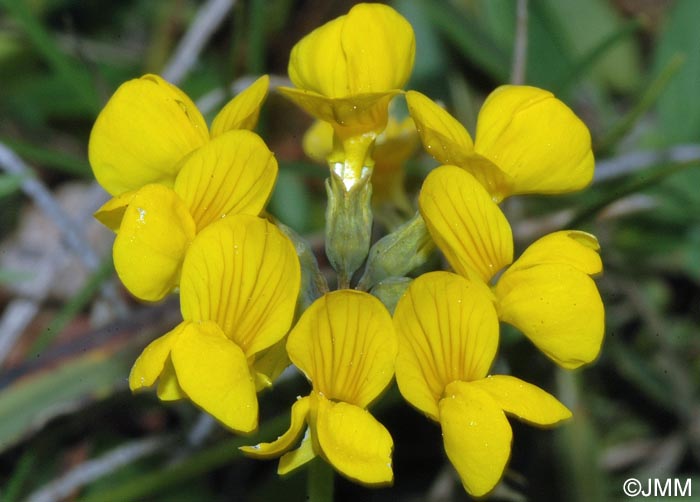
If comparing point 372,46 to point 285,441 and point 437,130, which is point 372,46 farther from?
point 285,441

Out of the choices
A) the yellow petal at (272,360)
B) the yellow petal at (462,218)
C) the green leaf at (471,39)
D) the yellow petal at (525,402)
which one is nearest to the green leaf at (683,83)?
the green leaf at (471,39)

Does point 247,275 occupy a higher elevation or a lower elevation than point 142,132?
lower

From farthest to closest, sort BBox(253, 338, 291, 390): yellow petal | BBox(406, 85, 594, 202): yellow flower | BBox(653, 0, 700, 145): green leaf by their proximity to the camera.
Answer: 1. BBox(653, 0, 700, 145): green leaf
2. BBox(406, 85, 594, 202): yellow flower
3. BBox(253, 338, 291, 390): yellow petal

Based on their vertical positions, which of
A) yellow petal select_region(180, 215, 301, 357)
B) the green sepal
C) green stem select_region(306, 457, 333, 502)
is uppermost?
yellow petal select_region(180, 215, 301, 357)

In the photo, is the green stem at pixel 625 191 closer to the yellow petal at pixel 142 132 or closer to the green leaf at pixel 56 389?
the yellow petal at pixel 142 132

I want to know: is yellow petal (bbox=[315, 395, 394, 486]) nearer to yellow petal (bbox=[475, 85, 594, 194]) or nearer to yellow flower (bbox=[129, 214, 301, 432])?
yellow flower (bbox=[129, 214, 301, 432])

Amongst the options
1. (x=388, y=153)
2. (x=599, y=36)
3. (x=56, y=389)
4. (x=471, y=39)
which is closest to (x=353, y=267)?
(x=388, y=153)

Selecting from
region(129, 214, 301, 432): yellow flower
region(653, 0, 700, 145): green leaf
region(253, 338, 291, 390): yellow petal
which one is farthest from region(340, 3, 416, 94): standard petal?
region(653, 0, 700, 145): green leaf
